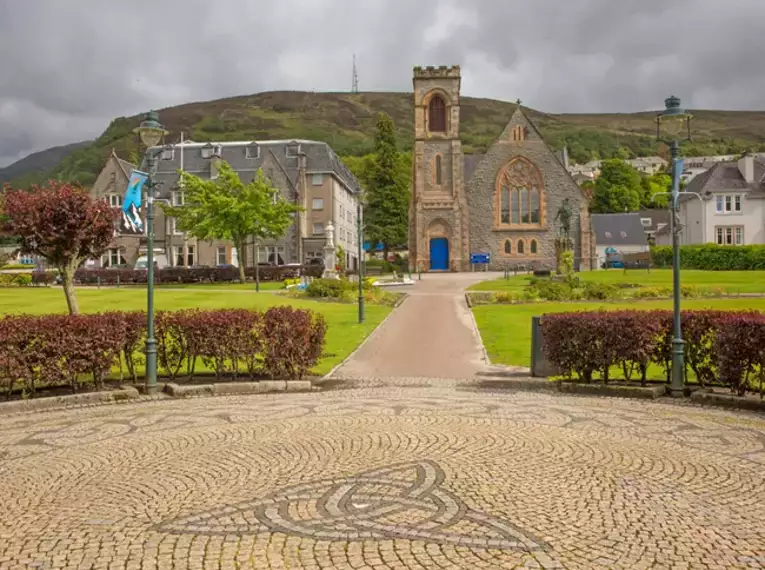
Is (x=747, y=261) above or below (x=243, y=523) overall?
above

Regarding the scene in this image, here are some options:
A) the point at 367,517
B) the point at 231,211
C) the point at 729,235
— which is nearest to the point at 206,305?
the point at 231,211

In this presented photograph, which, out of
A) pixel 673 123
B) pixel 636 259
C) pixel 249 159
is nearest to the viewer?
pixel 673 123

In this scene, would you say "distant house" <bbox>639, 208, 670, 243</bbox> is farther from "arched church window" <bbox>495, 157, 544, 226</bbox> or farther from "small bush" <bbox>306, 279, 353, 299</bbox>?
"small bush" <bbox>306, 279, 353, 299</bbox>

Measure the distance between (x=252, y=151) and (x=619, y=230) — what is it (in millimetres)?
46481

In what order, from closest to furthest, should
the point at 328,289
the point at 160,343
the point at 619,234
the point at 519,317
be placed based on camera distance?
the point at 160,343
the point at 519,317
the point at 328,289
the point at 619,234

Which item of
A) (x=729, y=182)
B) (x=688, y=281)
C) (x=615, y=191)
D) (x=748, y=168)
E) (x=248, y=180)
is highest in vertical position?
(x=615, y=191)

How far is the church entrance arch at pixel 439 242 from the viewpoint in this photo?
6512 centimetres

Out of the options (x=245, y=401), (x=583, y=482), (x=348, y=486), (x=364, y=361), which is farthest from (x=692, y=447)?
(x=364, y=361)

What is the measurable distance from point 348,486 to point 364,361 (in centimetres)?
1119

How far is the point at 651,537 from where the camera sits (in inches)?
214

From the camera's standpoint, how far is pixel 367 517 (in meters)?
5.84

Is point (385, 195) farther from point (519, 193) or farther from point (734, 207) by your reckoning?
point (734, 207)

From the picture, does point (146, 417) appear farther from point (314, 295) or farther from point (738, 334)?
point (314, 295)

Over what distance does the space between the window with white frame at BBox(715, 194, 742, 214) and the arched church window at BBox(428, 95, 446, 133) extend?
28737 mm
